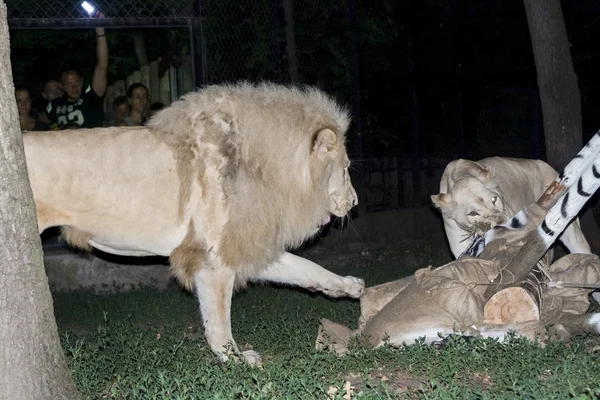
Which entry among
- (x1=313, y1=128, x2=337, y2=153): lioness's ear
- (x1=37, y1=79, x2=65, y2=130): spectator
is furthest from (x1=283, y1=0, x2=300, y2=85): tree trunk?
(x1=313, y1=128, x2=337, y2=153): lioness's ear

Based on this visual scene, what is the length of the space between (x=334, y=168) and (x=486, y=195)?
4.06 feet

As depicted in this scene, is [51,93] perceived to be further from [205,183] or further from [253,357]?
[253,357]

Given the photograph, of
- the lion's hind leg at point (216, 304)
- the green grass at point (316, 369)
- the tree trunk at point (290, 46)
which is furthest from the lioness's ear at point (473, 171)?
the tree trunk at point (290, 46)

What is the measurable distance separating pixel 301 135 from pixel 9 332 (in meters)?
2.65

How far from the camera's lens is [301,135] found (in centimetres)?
633

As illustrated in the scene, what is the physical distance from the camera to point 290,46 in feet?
34.8

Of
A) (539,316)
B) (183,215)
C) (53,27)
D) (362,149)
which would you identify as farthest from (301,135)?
(362,149)

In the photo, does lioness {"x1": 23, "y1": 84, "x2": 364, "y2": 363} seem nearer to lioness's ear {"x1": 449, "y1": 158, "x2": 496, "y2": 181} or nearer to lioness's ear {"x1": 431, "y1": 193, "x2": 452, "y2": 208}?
lioness's ear {"x1": 431, "y1": 193, "x2": 452, "y2": 208}

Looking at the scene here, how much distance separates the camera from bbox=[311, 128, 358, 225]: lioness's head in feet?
20.7

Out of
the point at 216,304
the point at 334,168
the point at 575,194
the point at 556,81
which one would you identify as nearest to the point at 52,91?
the point at 334,168

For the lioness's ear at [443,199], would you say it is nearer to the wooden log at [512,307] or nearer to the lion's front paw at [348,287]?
the lion's front paw at [348,287]

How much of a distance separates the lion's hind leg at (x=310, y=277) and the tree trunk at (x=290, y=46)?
4190mm

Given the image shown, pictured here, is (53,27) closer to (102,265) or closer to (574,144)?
(102,265)

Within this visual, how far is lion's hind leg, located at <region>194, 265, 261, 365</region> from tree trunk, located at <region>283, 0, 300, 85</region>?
15.7 feet
